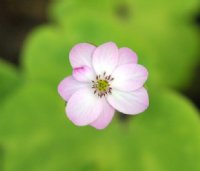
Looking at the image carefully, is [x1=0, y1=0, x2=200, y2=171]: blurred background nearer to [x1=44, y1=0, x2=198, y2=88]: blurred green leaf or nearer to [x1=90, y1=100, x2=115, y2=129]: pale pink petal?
[x1=44, y1=0, x2=198, y2=88]: blurred green leaf

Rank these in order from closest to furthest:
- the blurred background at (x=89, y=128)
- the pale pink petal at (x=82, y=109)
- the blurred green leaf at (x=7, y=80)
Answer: the pale pink petal at (x=82, y=109) → the blurred background at (x=89, y=128) → the blurred green leaf at (x=7, y=80)

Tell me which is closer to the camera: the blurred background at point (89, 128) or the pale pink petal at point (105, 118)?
the pale pink petal at point (105, 118)

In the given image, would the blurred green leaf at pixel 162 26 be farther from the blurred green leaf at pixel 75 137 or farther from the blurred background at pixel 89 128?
the blurred green leaf at pixel 75 137

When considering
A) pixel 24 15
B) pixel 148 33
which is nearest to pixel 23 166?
pixel 148 33

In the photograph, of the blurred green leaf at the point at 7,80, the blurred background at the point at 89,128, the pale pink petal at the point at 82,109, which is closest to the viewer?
the pale pink petal at the point at 82,109

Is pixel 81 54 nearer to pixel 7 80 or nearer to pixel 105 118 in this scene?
pixel 105 118

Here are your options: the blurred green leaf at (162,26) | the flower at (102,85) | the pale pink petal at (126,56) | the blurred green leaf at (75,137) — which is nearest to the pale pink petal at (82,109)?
the flower at (102,85)

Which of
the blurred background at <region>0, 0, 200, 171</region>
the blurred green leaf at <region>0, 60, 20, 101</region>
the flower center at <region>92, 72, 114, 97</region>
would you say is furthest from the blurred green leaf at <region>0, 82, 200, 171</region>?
the flower center at <region>92, 72, 114, 97</region>
